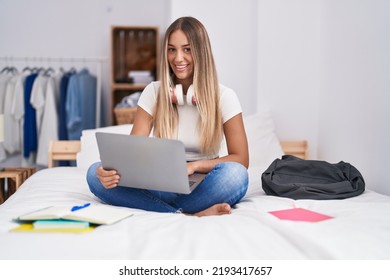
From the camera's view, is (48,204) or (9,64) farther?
(9,64)

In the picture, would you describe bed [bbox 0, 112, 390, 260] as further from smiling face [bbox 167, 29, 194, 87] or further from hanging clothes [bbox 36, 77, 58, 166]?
hanging clothes [bbox 36, 77, 58, 166]

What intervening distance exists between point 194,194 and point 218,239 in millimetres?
472

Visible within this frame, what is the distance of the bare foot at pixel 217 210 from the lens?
4.97ft

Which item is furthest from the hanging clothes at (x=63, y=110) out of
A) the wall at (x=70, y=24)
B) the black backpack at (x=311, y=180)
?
the black backpack at (x=311, y=180)

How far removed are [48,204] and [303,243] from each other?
883mm

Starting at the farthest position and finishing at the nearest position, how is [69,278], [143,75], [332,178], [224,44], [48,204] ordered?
1. [143,75]
2. [224,44]
3. [332,178]
4. [48,204]
5. [69,278]

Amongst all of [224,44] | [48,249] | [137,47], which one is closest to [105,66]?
[137,47]

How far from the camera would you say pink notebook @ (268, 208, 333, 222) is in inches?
52.7

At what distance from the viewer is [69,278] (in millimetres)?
974

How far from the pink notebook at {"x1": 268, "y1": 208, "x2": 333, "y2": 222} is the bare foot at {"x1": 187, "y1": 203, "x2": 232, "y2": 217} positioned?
0.45 ft

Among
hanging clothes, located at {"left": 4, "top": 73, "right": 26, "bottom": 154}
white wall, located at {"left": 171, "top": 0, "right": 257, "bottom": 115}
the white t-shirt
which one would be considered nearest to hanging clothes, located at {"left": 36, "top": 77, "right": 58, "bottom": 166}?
hanging clothes, located at {"left": 4, "top": 73, "right": 26, "bottom": 154}

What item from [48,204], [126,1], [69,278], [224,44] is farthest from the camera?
[126,1]

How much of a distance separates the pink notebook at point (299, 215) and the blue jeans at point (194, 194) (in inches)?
7.8

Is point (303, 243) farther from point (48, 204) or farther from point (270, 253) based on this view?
point (48, 204)
